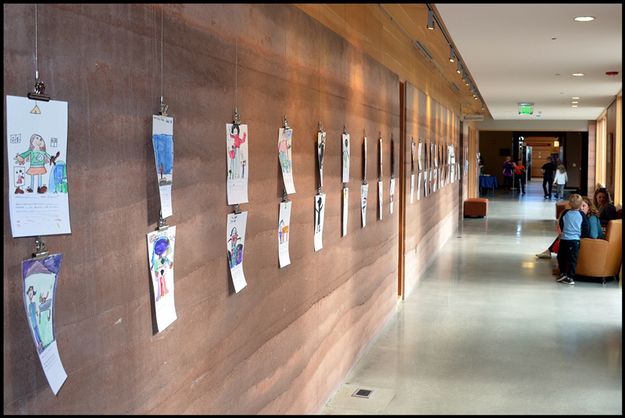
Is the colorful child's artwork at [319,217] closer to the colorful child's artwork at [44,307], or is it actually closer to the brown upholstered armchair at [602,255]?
the colorful child's artwork at [44,307]

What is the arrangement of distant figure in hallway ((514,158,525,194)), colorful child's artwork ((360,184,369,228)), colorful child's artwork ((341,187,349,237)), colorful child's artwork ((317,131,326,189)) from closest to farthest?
1. colorful child's artwork ((317,131,326,189))
2. colorful child's artwork ((341,187,349,237))
3. colorful child's artwork ((360,184,369,228))
4. distant figure in hallway ((514,158,525,194))

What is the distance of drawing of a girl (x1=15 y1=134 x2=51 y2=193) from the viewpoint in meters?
2.05

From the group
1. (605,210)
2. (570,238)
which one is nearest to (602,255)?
A: (570,238)

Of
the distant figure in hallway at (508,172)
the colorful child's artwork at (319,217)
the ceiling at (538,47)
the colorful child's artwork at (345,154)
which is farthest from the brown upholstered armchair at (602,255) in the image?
the distant figure in hallway at (508,172)

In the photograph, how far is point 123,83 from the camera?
251 centimetres

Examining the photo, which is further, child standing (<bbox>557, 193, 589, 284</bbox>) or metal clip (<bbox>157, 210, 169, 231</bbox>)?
child standing (<bbox>557, 193, 589, 284</bbox>)

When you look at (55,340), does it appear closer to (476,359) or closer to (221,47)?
(221,47)

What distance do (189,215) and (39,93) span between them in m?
1.05

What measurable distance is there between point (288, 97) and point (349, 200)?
1777 mm

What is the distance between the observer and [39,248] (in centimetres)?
209

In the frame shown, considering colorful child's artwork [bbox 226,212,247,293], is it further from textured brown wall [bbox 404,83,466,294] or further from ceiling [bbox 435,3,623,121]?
textured brown wall [bbox 404,83,466,294]

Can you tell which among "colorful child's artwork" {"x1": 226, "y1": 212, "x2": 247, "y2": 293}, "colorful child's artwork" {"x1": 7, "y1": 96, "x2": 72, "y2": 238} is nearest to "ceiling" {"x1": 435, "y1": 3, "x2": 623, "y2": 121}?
"colorful child's artwork" {"x1": 226, "y1": 212, "x2": 247, "y2": 293}

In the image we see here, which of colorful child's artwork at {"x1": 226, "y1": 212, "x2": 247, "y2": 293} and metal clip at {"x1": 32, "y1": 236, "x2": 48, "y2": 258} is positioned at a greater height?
metal clip at {"x1": 32, "y1": 236, "x2": 48, "y2": 258}

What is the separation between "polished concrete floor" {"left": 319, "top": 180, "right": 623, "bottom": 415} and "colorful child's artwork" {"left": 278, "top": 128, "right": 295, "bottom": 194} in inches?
70.5
